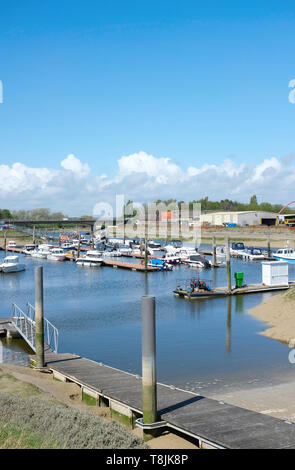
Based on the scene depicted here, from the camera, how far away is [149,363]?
42.0 feet

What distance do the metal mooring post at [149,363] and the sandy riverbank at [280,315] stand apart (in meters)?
15.5

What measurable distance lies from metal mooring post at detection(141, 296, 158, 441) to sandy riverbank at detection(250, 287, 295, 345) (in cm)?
1546

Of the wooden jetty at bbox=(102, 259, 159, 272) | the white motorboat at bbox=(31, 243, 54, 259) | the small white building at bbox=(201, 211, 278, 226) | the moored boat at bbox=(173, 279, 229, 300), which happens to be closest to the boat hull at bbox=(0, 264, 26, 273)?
the wooden jetty at bbox=(102, 259, 159, 272)

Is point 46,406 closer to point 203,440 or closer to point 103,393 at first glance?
point 103,393

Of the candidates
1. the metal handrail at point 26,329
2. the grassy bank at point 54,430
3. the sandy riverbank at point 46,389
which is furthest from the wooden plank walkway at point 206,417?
the metal handrail at point 26,329

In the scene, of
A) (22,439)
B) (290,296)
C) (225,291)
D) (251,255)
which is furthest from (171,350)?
(251,255)

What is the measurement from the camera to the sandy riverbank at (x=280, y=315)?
2806 cm

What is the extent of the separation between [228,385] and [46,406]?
8696 millimetres

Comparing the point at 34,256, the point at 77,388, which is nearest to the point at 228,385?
the point at 77,388

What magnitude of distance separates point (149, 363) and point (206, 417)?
2.24m

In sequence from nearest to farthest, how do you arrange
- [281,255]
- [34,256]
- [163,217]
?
[281,255], [34,256], [163,217]

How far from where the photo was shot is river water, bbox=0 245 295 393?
22045 millimetres
